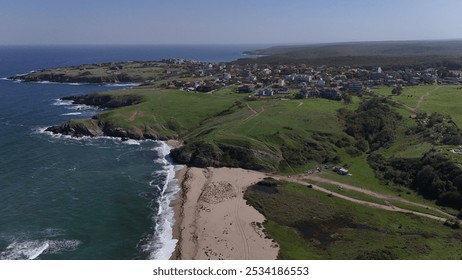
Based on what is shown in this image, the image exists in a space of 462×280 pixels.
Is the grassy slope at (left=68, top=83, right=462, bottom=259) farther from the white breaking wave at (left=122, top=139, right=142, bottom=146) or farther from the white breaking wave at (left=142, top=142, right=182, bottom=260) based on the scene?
the white breaking wave at (left=142, top=142, right=182, bottom=260)

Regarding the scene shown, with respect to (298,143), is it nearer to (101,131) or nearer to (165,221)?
(165,221)

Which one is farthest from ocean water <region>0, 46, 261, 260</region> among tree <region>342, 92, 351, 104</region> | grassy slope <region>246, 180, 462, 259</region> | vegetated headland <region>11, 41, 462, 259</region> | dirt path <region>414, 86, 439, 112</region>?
dirt path <region>414, 86, 439, 112</region>

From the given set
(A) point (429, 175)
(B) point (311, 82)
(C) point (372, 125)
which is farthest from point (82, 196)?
(B) point (311, 82)

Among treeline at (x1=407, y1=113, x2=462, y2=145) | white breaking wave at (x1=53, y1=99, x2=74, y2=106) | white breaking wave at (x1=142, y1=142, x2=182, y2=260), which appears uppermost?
treeline at (x1=407, y1=113, x2=462, y2=145)

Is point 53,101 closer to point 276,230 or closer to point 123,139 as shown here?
point 123,139

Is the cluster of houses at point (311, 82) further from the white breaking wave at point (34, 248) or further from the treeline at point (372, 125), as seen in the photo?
the white breaking wave at point (34, 248)

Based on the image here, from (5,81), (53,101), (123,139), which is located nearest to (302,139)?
(123,139)

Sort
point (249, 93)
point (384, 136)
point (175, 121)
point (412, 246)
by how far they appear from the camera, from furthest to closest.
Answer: point (249, 93) < point (175, 121) < point (384, 136) < point (412, 246)

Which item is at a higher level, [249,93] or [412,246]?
[249,93]
